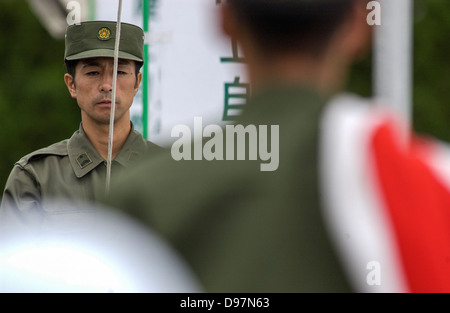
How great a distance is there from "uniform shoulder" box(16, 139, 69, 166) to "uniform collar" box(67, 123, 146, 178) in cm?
2

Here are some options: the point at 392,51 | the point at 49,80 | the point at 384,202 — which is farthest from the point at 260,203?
the point at 49,80

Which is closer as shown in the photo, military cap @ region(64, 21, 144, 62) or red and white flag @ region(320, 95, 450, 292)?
red and white flag @ region(320, 95, 450, 292)

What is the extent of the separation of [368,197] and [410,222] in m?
0.06

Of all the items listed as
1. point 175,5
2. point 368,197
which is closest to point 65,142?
point 175,5

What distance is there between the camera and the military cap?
2148 mm

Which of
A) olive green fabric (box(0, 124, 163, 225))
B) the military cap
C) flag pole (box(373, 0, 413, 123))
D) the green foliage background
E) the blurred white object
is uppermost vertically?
the green foliage background

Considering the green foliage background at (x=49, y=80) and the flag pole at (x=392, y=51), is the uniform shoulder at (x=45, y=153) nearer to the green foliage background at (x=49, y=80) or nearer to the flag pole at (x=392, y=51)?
the green foliage background at (x=49, y=80)

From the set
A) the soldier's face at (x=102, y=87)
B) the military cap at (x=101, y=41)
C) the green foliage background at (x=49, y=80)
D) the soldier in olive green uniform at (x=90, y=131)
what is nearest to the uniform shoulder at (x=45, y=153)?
the soldier in olive green uniform at (x=90, y=131)

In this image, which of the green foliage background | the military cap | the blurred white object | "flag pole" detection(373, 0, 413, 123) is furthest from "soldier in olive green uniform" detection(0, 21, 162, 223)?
"flag pole" detection(373, 0, 413, 123)

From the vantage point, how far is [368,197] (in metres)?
1.17

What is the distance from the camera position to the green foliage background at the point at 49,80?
4258mm

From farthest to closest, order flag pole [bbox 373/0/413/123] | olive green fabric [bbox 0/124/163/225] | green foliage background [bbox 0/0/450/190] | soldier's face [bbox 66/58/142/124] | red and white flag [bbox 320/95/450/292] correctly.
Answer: green foliage background [bbox 0/0/450/190] < flag pole [bbox 373/0/413/123] < soldier's face [bbox 66/58/142/124] < olive green fabric [bbox 0/124/163/225] < red and white flag [bbox 320/95/450/292]

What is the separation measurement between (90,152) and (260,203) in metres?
1.03

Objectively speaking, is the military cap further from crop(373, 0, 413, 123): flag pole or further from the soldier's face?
crop(373, 0, 413, 123): flag pole
